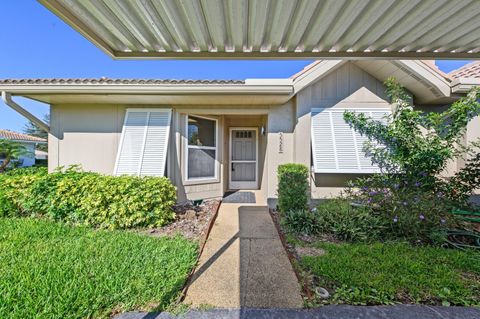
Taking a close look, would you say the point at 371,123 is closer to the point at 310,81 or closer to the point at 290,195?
the point at 310,81

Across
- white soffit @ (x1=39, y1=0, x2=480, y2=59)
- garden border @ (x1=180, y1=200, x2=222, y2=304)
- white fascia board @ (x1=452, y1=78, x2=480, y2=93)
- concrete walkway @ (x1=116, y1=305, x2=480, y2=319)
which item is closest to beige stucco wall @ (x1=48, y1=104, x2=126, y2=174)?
garden border @ (x1=180, y1=200, x2=222, y2=304)

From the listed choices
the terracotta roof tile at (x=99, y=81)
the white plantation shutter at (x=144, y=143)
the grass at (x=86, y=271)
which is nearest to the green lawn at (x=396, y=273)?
the grass at (x=86, y=271)

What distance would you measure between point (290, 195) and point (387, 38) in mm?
3457

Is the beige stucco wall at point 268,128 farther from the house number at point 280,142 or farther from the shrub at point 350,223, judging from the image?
the shrub at point 350,223

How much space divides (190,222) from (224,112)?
3.30 metres

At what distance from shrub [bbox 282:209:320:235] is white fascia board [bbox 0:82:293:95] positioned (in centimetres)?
302

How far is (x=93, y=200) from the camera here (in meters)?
4.43

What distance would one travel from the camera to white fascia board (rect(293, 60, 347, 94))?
532 centimetres

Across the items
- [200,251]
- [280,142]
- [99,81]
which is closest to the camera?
[200,251]

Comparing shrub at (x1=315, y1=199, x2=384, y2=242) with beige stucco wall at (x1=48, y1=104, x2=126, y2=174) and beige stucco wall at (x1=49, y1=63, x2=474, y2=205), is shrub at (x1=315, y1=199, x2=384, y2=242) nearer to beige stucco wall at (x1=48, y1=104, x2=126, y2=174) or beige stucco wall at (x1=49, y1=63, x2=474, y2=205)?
beige stucco wall at (x1=49, y1=63, x2=474, y2=205)

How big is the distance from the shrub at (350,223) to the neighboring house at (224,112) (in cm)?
131

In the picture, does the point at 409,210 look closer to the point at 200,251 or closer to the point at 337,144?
the point at 337,144

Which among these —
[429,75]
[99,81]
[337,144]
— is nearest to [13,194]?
[99,81]

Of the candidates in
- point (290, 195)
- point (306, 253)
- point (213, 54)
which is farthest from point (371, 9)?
point (290, 195)
